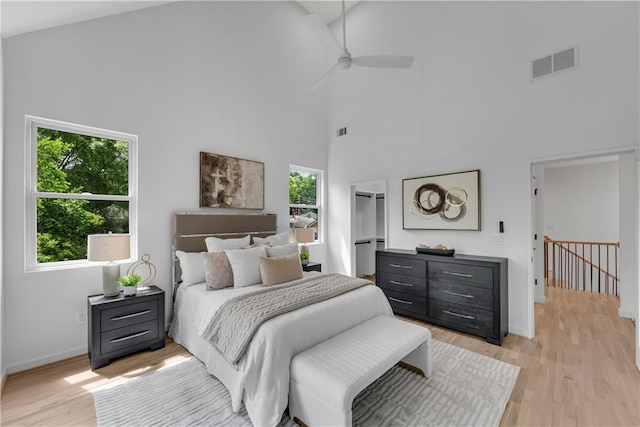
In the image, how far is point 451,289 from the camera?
3.38 meters

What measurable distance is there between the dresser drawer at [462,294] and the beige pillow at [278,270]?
174 cm

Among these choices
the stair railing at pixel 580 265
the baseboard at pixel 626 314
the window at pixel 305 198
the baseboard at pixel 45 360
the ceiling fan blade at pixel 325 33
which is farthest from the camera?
the stair railing at pixel 580 265

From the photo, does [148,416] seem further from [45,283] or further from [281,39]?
[281,39]

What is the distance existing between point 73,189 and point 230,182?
1682 millimetres

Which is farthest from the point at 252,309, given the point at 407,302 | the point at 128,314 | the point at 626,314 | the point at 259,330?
the point at 626,314

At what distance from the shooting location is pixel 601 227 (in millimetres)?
6305

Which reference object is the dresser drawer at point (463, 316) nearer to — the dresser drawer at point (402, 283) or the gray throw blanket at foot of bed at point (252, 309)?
the dresser drawer at point (402, 283)

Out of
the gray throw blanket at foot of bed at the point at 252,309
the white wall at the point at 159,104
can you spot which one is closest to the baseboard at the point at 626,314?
the gray throw blanket at foot of bed at the point at 252,309

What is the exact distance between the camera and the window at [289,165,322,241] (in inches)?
→ 197

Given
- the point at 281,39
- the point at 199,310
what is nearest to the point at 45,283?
the point at 199,310

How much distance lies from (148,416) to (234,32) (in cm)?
458

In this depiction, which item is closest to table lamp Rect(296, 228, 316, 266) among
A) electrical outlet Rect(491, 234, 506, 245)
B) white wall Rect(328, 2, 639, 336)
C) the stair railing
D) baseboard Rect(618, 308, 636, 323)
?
white wall Rect(328, 2, 639, 336)

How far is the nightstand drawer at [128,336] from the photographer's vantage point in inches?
101

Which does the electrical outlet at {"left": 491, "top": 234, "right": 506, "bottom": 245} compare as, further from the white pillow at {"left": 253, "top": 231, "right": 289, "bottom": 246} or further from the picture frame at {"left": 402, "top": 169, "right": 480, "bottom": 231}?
the white pillow at {"left": 253, "top": 231, "right": 289, "bottom": 246}
